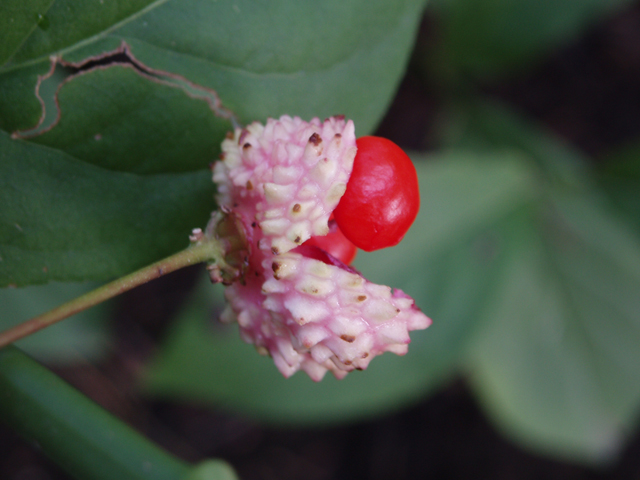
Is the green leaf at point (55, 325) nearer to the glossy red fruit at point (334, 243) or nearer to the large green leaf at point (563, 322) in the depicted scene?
the glossy red fruit at point (334, 243)

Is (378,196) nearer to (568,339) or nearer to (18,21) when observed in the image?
(18,21)

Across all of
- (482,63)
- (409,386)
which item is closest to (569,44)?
(482,63)

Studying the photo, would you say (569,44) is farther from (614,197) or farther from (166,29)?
(166,29)

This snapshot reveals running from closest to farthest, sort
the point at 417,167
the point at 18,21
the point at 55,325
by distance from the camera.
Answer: the point at 18,21, the point at 55,325, the point at 417,167

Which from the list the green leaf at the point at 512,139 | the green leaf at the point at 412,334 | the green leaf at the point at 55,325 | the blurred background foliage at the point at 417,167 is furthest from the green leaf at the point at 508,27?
the green leaf at the point at 55,325

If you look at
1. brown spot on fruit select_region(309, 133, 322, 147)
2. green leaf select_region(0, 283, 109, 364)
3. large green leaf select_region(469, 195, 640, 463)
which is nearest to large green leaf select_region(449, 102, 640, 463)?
large green leaf select_region(469, 195, 640, 463)

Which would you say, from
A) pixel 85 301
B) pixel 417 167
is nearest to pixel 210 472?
pixel 85 301

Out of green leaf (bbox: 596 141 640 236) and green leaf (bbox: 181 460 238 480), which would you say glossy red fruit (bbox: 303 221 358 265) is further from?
green leaf (bbox: 596 141 640 236)

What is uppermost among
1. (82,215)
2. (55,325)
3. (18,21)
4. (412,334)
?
(18,21)
